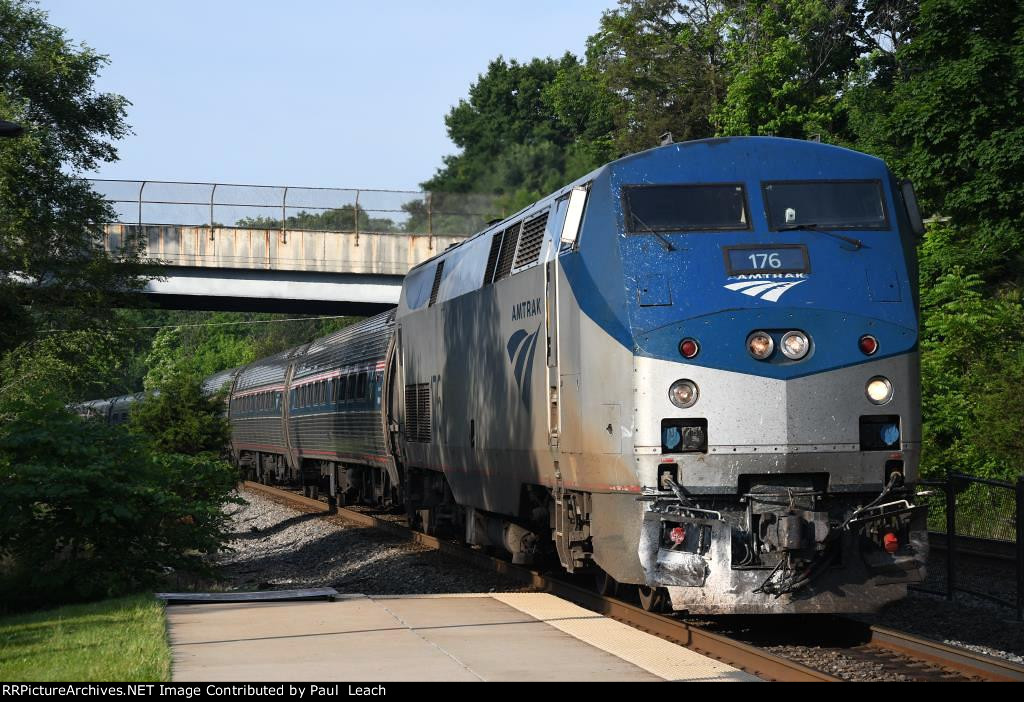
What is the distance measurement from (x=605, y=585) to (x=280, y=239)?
90.9 ft

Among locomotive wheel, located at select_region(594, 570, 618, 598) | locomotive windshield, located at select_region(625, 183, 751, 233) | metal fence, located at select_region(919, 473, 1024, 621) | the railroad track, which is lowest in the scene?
the railroad track

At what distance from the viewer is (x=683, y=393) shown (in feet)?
32.6

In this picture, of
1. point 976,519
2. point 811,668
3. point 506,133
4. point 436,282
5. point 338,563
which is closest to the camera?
point 811,668

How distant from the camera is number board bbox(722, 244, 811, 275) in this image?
1022 centimetres

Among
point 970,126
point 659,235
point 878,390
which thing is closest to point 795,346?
point 878,390

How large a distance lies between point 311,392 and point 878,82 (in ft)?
73.4

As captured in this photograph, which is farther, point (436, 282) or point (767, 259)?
point (436, 282)

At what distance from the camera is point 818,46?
1722 inches

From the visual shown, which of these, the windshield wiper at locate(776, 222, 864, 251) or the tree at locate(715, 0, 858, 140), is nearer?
the windshield wiper at locate(776, 222, 864, 251)

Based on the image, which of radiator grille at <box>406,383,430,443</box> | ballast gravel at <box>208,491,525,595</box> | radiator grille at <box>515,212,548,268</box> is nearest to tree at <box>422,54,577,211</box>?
ballast gravel at <box>208,491,525,595</box>

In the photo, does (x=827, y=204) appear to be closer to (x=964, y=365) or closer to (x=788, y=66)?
(x=964, y=365)

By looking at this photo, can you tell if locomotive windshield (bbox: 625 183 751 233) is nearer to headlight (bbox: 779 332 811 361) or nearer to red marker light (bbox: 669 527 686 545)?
headlight (bbox: 779 332 811 361)

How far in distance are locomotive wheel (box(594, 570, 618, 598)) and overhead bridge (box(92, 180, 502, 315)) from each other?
26.8 meters

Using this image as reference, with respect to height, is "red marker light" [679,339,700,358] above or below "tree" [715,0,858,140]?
below
